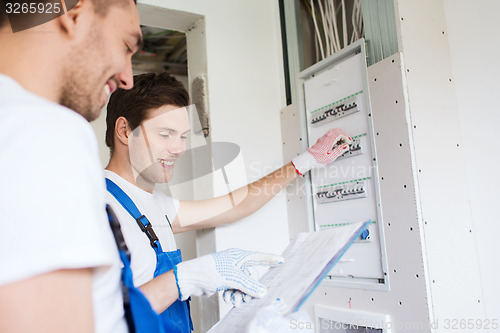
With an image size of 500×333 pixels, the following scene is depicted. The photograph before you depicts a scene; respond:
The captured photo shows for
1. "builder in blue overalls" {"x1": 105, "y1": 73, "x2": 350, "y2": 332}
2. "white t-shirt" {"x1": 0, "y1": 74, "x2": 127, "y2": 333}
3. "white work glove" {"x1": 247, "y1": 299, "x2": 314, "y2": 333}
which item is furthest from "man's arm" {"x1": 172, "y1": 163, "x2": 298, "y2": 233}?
"white t-shirt" {"x1": 0, "y1": 74, "x2": 127, "y2": 333}

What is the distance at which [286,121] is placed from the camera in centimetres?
209

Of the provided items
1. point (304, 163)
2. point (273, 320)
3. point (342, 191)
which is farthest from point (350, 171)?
Answer: point (273, 320)

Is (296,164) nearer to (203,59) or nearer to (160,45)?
(203,59)

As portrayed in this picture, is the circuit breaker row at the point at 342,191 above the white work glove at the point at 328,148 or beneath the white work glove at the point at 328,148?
beneath

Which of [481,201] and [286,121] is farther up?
[286,121]

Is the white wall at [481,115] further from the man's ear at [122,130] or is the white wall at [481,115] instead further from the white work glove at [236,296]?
the man's ear at [122,130]

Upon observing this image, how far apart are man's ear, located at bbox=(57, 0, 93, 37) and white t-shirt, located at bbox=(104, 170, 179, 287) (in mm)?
656

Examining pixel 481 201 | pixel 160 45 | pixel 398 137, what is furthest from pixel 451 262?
pixel 160 45

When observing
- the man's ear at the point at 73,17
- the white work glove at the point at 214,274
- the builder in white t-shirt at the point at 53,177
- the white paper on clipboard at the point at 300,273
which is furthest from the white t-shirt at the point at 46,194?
the white work glove at the point at 214,274

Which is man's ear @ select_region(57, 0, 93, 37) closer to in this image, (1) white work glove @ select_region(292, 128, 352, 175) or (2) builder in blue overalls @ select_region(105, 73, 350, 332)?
(2) builder in blue overalls @ select_region(105, 73, 350, 332)

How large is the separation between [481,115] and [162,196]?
1.22 metres

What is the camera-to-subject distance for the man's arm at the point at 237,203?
175 cm

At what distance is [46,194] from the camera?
417 millimetres

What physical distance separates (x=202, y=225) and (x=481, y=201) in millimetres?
1099
